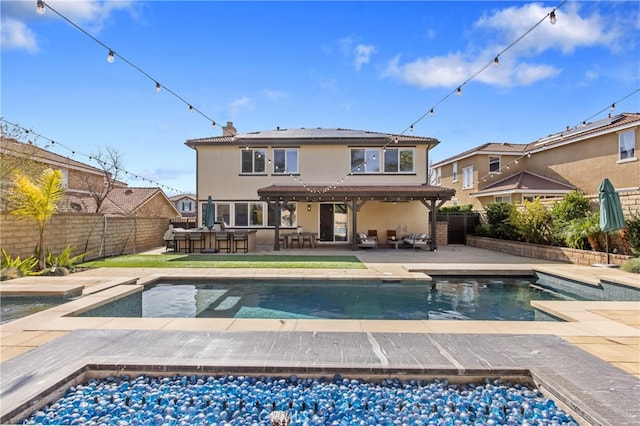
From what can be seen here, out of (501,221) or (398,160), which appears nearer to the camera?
(501,221)

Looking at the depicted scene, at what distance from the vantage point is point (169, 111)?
34.7ft

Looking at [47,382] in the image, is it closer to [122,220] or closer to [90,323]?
[90,323]

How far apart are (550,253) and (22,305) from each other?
1520 centimetres

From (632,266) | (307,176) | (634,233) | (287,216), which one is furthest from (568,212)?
(287,216)

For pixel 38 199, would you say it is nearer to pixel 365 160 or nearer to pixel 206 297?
pixel 206 297

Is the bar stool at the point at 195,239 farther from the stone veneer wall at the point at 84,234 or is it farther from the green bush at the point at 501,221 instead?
the green bush at the point at 501,221

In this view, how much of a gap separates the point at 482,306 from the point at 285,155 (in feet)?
41.2

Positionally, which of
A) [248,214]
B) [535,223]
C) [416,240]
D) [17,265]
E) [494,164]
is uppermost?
[494,164]

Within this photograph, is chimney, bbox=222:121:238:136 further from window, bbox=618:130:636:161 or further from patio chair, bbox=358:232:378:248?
window, bbox=618:130:636:161

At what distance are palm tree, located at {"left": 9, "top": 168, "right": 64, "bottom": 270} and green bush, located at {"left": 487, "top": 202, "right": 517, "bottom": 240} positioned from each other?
54.4 feet

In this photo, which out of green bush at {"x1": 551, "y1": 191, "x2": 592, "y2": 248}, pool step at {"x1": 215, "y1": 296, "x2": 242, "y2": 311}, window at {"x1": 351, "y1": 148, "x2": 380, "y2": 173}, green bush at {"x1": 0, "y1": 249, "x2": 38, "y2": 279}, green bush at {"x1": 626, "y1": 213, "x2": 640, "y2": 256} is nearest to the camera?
pool step at {"x1": 215, "y1": 296, "x2": 242, "y2": 311}

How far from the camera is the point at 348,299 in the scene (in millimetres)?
7406

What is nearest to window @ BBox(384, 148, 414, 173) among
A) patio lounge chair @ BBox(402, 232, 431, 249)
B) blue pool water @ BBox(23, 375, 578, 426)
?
patio lounge chair @ BBox(402, 232, 431, 249)

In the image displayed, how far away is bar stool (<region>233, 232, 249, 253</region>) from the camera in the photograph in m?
14.1
